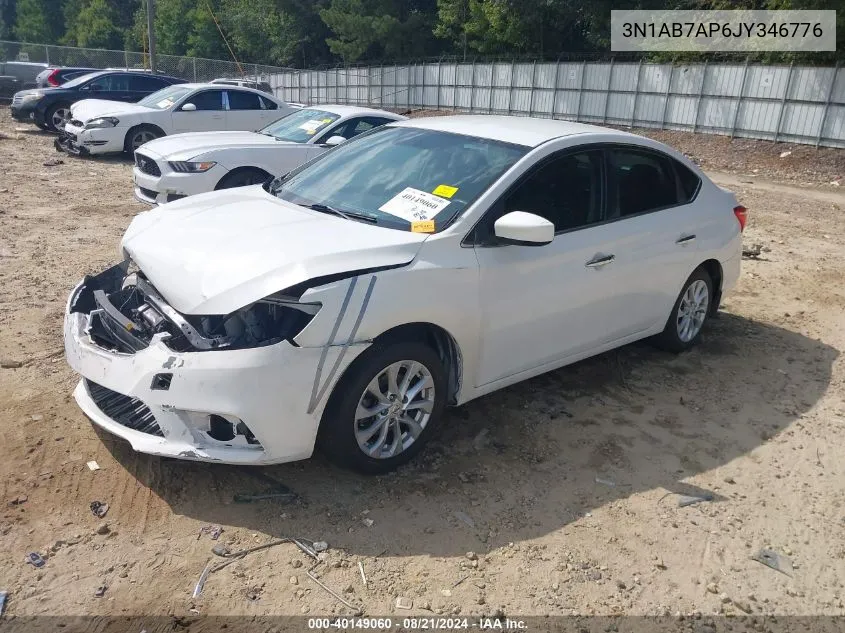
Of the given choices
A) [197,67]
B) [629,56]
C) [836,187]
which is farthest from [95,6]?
[836,187]

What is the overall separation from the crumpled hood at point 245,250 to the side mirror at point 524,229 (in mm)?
419

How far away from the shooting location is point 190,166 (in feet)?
28.5

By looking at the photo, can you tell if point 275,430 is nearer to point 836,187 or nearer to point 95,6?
point 836,187

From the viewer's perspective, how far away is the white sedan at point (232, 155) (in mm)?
8703

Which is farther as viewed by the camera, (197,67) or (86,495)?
(197,67)

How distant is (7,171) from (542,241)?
11.7m

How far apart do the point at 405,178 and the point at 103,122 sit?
443 inches

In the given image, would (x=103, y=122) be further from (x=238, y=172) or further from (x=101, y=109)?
(x=238, y=172)

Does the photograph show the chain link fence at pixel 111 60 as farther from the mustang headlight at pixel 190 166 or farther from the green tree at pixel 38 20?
the green tree at pixel 38 20

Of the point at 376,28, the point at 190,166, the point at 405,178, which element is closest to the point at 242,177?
the point at 190,166

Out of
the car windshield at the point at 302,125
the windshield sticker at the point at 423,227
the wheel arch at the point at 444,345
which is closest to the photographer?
the wheel arch at the point at 444,345

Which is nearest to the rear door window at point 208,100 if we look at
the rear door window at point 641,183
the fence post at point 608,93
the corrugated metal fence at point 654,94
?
the rear door window at point 641,183

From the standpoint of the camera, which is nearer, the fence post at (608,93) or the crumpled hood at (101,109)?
the crumpled hood at (101,109)

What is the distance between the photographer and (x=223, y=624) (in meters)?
2.69
